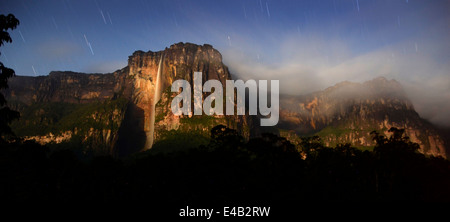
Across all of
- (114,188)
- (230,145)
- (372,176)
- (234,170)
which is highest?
(230,145)

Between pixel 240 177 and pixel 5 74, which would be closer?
pixel 5 74

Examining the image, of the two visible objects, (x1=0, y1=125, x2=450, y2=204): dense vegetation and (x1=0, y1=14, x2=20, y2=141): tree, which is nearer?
(x1=0, y1=14, x2=20, y2=141): tree

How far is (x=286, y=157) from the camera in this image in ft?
128

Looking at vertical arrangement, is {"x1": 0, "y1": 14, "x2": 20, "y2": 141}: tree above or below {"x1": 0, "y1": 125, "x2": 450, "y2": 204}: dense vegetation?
above

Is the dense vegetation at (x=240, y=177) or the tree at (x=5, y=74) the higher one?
the tree at (x=5, y=74)

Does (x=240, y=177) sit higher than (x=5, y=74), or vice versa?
(x=5, y=74)

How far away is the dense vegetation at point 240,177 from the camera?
3403cm

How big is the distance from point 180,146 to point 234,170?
16174 centimetres

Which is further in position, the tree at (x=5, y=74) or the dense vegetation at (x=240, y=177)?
the dense vegetation at (x=240, y=177)

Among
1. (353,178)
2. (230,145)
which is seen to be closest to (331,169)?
(353,178)

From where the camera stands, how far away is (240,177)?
35.6 metres

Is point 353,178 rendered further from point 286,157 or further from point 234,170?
point 234,170

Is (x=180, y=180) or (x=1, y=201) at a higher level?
(x=1, y=201)

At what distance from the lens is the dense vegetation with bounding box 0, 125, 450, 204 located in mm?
34031
